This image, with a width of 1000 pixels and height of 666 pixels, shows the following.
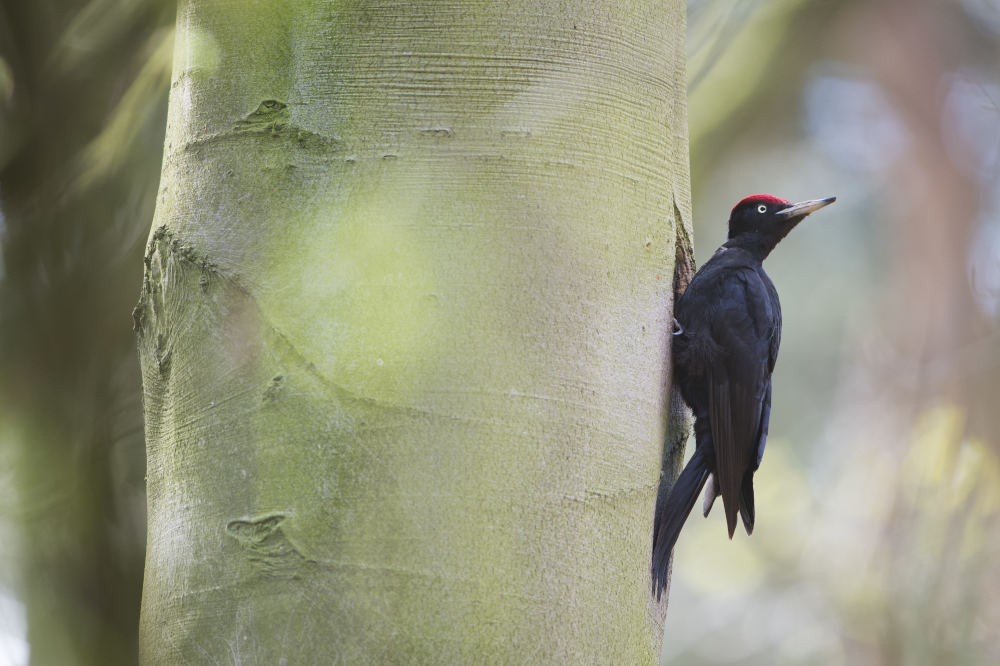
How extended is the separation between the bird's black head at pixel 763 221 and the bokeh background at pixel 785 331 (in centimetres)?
106

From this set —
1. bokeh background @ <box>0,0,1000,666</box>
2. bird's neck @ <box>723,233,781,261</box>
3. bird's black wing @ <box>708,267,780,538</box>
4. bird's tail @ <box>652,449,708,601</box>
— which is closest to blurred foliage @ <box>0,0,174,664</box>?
bokeh background @ <box>0,0,1000,666</box>

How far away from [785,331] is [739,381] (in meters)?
4.81

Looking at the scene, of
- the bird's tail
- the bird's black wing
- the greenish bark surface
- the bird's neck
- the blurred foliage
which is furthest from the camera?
the bird's neck

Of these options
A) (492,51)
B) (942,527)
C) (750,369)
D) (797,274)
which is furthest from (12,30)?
(797,274)

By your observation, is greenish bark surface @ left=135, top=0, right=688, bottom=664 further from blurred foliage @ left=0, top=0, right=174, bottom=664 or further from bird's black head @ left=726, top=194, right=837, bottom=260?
bird's black head @ left=726, top=194, right=837, bottom=260

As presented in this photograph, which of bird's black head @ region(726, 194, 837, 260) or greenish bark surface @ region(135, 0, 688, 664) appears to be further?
bird's black head @ region(726, 194, 837, 260)

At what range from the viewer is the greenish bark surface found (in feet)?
4.13

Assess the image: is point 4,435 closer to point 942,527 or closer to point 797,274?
point 942,527

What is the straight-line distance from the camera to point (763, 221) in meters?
2.79

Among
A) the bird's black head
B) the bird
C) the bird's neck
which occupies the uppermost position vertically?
the bird's black head

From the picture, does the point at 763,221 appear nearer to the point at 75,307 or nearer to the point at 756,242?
the point at 756,242

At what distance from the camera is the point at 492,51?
1373 millimetres

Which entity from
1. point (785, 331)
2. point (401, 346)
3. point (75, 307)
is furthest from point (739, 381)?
point (785, 331)

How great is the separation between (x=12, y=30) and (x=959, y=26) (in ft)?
13.0
